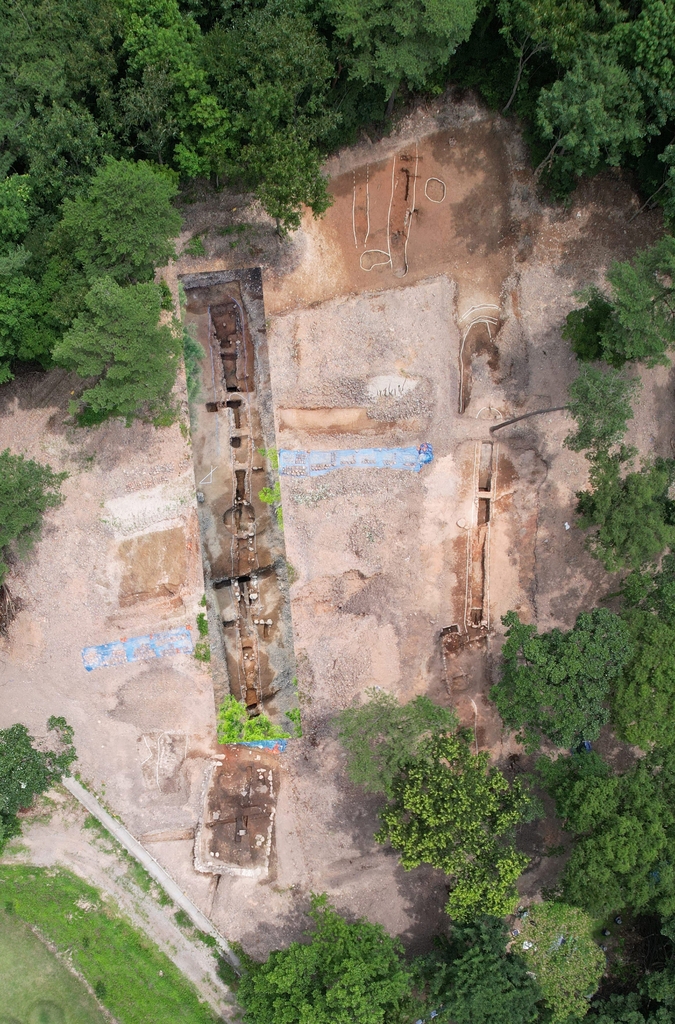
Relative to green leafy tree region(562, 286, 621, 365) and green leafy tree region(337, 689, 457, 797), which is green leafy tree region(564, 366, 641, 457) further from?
green leafy tree region(337, 689, 457, 797)

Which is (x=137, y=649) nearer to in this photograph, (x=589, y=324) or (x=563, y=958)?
(x=563, y=958)

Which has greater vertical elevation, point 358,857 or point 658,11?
point 658,11

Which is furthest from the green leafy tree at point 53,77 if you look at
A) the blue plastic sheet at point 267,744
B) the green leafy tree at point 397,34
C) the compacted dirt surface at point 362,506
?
the blue plastic sheet at point 267,744

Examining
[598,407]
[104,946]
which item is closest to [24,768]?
[104,946]

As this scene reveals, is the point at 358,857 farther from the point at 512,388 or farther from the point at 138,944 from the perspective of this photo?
the point at 512,388

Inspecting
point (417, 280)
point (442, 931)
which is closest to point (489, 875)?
point (442, 931)

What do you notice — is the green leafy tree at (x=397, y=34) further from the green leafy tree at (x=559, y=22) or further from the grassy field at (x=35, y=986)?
the grassy field at (x=35, y=986)
